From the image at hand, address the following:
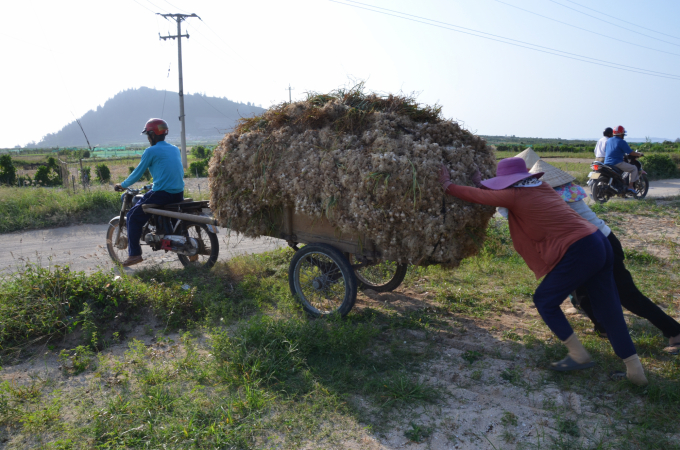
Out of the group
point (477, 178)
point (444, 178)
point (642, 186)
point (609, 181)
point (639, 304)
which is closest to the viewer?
point (444, 178)

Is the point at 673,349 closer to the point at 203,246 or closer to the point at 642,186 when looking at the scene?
the point at 203,246

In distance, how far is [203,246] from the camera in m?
5.98

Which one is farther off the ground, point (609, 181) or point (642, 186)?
point (609, 181)

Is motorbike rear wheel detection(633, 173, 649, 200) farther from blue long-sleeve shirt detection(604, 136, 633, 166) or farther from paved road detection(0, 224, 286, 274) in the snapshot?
paved road detection(0, 224, 286, 274)

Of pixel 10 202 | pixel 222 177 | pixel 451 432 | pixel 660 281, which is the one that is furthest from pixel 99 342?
pixel 10 202

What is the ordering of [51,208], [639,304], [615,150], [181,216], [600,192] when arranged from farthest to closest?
[600,192]
[615,150]
[51,208]
[181,216]
[639,304]

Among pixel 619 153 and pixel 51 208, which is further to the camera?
pixel 619 153

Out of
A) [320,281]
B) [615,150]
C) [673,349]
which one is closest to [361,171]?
[320,281]

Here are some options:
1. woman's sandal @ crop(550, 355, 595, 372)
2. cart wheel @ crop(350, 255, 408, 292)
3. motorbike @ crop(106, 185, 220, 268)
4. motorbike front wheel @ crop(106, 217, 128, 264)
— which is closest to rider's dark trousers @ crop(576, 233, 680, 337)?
woman's sandal @ crop(550, 355, 595, 372)

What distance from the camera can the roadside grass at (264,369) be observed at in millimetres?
2787

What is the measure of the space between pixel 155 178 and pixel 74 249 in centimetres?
280

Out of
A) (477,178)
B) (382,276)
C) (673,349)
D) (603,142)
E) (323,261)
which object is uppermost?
(603,142)

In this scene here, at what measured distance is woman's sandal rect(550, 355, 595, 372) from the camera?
335cm

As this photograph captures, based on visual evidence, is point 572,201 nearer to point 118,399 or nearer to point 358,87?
point 358,87
